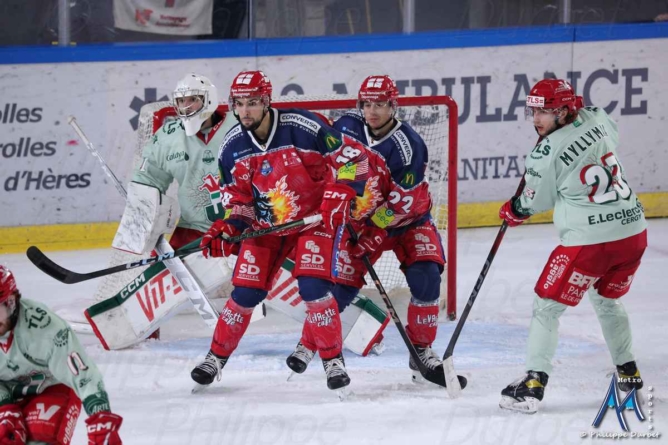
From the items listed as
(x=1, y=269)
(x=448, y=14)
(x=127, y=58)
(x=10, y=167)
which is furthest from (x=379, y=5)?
(x=1, y=269)

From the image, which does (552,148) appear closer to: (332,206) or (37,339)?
(332,206)

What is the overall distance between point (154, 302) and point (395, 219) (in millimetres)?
1204

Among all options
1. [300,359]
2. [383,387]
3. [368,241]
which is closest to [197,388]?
[300,359]

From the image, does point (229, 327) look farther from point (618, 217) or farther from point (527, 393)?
point (618, 217)

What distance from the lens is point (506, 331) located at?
5.27 m

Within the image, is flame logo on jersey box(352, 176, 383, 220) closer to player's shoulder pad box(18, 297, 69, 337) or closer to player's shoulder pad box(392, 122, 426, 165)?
player's shoulder pad box(392, 122, 426, 165)

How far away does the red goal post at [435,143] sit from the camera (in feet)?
17.8

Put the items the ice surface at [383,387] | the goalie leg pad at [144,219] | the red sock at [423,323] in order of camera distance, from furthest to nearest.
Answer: the goalie leg pad at [144,219]
the red sock at [423,323]
the ice surface at [383,387]

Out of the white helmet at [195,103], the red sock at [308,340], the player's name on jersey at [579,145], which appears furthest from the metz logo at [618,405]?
the white helmet at [195,103]

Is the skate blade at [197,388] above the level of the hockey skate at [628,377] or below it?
below

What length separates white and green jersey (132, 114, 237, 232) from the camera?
4.97 m

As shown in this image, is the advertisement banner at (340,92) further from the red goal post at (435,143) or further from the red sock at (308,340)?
the red sock at (308,340)

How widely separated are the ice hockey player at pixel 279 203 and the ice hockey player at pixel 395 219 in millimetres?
117

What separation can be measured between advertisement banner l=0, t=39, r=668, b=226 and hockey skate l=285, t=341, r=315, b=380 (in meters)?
2.90
